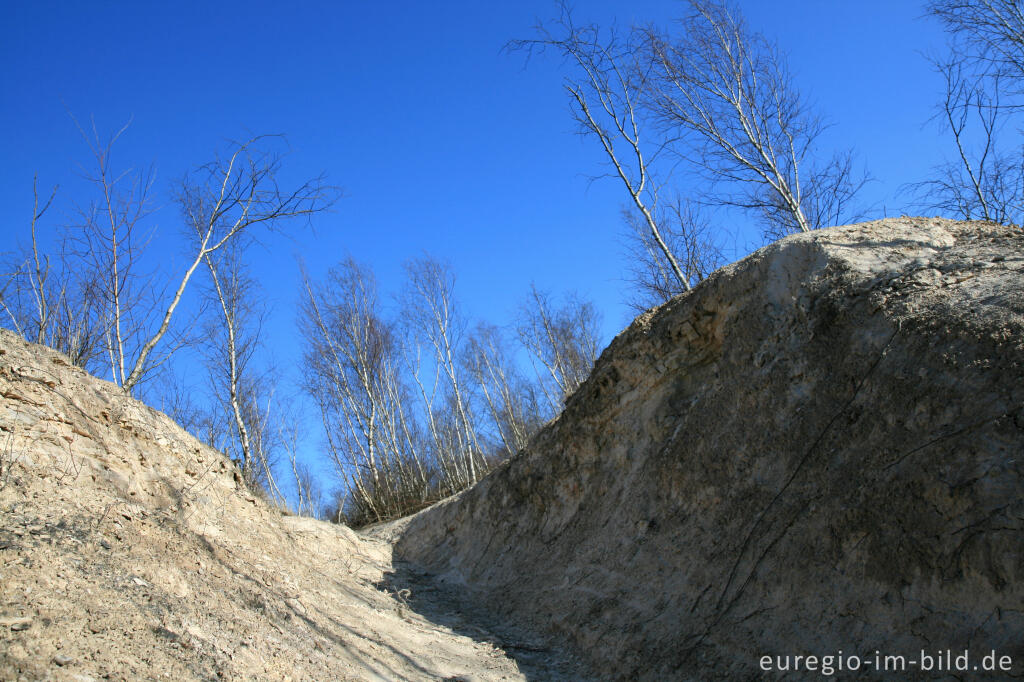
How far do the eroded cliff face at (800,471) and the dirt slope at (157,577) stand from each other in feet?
4.20

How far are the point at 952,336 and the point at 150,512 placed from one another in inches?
276

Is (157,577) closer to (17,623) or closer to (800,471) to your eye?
(17,623)

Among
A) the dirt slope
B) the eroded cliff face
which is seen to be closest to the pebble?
the dirt slope

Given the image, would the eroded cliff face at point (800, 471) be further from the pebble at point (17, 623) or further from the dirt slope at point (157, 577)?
the pebble at point (17, 623)

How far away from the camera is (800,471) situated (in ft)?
18.5

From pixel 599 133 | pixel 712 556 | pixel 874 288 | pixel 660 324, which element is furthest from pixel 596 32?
pixel 712 556

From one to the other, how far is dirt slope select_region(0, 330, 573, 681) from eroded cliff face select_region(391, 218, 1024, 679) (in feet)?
4.20

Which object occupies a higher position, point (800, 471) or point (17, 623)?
point (800, 471)

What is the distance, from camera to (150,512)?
562 cm

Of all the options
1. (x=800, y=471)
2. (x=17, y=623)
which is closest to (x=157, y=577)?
(x=17, y=623)

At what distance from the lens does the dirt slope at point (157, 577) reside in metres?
3.71

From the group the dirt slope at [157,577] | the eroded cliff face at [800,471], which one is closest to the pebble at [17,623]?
the dirt slope at [157,577]

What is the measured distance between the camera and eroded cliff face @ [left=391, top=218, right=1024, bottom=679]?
4.39 meters

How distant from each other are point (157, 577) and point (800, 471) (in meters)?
5.33
